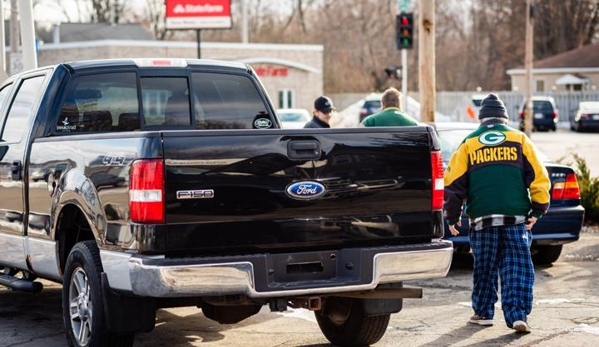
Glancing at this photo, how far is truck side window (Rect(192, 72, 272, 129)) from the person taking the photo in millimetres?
8430

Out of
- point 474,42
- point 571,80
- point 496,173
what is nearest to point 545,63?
point 571,80

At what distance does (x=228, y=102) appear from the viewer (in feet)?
27.9

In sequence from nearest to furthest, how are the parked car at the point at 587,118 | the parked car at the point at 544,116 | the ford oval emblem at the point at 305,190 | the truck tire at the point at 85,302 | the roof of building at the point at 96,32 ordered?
the ford oval emblem at the point at 305,190, the truck tire at the point at 85,302, the parked car at the point at 587,118, the parked car at the point at 544,116, the roof of building at the point at 96,32

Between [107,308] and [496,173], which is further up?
[496,173]

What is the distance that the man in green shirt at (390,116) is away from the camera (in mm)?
10789

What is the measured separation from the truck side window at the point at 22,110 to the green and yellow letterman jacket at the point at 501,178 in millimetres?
3160

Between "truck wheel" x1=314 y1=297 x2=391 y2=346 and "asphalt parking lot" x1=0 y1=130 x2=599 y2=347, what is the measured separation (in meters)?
0.18

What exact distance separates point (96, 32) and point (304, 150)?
6088 cm

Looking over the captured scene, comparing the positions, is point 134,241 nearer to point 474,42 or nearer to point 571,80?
point 571,80

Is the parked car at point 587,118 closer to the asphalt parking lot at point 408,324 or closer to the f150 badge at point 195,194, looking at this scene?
the asphalt parking lot at point 408,324

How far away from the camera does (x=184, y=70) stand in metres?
8.41

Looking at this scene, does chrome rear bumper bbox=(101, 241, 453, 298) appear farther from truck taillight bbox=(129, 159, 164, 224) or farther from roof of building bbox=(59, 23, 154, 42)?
roof of building bbox=(59, 23, 154, 42)

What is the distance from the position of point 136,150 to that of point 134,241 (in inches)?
20.2

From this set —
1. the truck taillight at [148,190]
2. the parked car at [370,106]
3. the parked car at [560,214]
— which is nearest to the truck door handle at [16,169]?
the truck taillight at [148,190]
